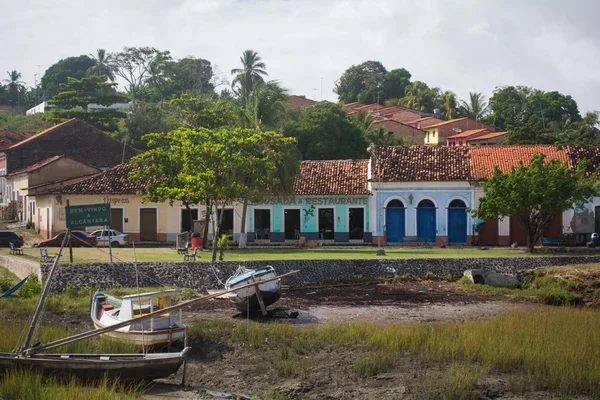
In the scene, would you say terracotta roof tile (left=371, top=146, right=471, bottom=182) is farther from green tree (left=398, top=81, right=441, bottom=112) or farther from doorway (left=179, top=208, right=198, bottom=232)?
green tree (left=398, top=81, right=441, bottom=112)

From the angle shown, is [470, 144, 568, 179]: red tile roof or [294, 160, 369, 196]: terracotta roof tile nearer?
[470, 144, 568, 179]: red tile roof

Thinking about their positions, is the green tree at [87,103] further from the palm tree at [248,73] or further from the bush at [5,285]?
the bush at [5,285]

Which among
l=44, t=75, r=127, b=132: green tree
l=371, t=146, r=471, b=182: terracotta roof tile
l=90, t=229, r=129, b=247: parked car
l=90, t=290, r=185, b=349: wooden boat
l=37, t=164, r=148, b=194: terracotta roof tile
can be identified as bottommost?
l=90, t=290, r=185, b=349: wooden boat

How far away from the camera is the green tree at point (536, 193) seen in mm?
34344

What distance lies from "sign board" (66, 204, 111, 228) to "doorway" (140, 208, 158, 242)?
23.9m

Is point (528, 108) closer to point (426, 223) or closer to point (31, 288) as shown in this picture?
point (426, 223)

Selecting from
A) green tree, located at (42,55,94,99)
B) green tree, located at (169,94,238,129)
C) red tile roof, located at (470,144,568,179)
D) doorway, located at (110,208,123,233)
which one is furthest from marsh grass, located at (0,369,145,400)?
green tree, located at (42,55,94,99)

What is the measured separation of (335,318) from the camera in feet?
72.0

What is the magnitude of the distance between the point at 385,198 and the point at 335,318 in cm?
2212

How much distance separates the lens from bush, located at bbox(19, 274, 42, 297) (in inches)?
992

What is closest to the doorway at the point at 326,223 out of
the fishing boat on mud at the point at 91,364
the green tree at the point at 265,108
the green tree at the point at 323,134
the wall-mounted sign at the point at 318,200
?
the wall-mounted sign at the point at 318,200

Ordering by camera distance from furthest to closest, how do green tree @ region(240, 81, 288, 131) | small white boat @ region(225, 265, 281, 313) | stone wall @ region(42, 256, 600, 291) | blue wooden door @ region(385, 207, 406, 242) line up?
green tree @ region(240, 81, 288, 131), blue wooden door @ region(385, 207, 406, 242), stone wall @ region(42, 256, 600, 291), small white boat @ region(225, 265, 281, 313)

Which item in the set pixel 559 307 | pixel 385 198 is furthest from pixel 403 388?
pixel 385 198

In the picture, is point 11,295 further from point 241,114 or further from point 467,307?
point 241,114
